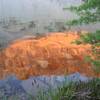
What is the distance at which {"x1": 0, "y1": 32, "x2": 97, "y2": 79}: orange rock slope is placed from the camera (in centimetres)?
489

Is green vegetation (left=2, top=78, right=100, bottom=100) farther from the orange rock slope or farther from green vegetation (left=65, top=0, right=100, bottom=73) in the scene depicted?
green vegetation (left=65, top=0, right=100, bottom=73)

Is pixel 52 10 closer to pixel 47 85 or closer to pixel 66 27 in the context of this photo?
pixel 66 27

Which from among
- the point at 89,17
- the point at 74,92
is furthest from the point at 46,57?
the point at 89,17

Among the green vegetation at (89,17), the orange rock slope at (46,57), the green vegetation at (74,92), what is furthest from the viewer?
the orange rock slope at (46,57)

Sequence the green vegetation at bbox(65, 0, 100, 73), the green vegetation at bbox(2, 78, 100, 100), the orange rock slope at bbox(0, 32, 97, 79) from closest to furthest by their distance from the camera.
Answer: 1. the green vegetation at bbox(65, 0, 100, 73)
2. the green vegetation at bbox(2, 78, 100, 100)
3. the orange rock slope at bbox(0, 32, 97, 79)

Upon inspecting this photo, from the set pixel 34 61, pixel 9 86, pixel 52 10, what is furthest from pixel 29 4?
pixel 9 86

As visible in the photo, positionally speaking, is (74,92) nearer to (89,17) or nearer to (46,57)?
(46,57)

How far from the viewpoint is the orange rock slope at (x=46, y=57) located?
193 inches

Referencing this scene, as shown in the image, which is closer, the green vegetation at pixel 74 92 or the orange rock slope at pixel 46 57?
the green vegetation at pixel 74 92

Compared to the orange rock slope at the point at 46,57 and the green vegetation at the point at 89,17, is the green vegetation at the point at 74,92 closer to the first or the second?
the orange rock slope at the point at 46,57

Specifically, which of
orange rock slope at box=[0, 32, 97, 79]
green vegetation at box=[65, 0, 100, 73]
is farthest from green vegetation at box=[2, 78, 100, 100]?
green vegetation at box=[65, 0, 100, 73]

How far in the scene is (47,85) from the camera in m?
4.86

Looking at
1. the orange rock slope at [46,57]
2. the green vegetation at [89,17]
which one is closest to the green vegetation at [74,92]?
the orange rock slope at [46,57]

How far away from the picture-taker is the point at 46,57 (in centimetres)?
495
